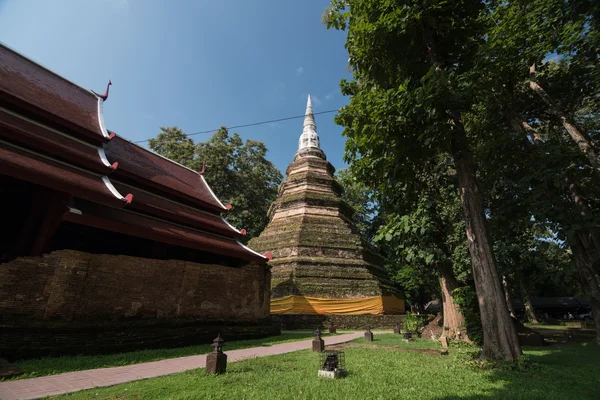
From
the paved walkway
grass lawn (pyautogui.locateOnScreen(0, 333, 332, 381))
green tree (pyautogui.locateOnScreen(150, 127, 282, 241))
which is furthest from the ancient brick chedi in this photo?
the paved walkway

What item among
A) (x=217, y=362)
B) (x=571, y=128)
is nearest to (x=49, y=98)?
(x=217, y=362)

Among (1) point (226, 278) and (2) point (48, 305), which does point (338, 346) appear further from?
(2) point (48, 305)

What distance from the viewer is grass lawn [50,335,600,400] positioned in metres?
4.06

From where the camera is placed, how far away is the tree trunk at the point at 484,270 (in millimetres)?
5914

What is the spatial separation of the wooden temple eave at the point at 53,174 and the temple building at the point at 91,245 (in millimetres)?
20

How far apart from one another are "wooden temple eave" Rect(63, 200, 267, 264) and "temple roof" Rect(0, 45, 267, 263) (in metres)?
0.02

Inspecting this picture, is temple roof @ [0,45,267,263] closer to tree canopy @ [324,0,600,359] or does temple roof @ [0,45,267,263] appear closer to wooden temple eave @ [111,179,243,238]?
wooden temple eave @ [111,179,243,238]

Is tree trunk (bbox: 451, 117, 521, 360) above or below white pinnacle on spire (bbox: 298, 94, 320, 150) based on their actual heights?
below

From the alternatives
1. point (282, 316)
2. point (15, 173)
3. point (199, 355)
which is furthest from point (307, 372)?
point (282, 316)

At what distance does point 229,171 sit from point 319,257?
37.4 ft

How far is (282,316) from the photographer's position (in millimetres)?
14844

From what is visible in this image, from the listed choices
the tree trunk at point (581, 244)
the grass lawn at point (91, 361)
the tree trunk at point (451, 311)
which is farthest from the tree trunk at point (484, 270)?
the grass lawn at point (91, 361)

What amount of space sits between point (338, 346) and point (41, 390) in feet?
22.6

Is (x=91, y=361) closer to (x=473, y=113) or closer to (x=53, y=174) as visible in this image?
(x=53, y=174)
